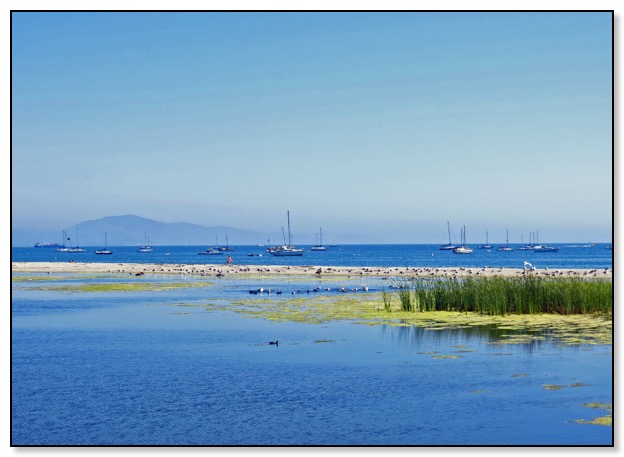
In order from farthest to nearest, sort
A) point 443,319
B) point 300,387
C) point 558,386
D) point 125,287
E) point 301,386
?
point 125,287, point 443,319, point 301,386, point 300,387, point 558,386

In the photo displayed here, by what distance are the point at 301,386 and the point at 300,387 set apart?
13cm

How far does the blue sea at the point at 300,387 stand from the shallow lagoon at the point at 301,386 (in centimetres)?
4

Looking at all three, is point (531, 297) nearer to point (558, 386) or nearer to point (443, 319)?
point (443, 319)

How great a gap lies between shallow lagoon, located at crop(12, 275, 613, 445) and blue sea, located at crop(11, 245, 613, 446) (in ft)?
0.14

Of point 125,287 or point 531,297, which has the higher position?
point 125,287

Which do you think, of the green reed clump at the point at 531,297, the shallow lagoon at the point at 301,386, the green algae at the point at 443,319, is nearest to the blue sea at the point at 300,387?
the shallow lagoon at the point at 301,386

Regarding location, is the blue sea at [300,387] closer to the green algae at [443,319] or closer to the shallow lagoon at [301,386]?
the shallow lagoon at [301,386]

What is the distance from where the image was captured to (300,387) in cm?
2102

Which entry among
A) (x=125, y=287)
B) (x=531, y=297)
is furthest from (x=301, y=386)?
(x=125, y=287)

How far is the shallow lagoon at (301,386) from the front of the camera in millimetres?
16797

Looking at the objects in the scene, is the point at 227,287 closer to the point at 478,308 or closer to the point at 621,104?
the point at 478,308

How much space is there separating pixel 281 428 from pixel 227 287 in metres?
48.8

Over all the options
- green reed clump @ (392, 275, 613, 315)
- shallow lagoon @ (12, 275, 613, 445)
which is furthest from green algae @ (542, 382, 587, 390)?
green reed clump @ (392, 275, 613, 315)
